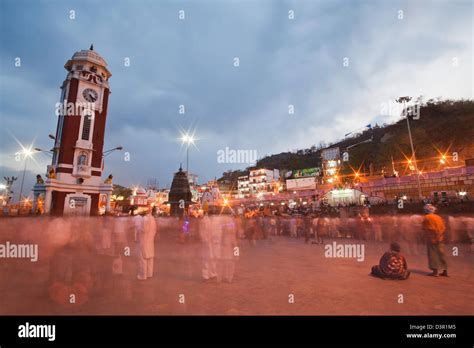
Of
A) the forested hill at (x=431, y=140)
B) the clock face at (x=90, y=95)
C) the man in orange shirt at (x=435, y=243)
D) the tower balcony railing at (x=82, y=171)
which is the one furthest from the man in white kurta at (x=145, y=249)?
the forested hill at (x=431, y=140)

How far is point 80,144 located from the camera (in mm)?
26172

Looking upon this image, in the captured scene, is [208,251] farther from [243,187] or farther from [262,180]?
[243,187]

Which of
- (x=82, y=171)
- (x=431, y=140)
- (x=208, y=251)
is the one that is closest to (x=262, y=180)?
(x=431, y=140)

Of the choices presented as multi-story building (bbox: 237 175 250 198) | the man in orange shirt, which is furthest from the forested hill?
the man in orange shirt

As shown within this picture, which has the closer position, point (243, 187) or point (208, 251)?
point (208, 251)

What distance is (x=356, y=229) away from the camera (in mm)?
16438

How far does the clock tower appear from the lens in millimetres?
24812

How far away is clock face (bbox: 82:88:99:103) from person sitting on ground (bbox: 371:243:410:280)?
3229 cm

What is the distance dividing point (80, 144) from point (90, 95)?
20.5 ft

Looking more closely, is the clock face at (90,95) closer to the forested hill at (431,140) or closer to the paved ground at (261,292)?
the paved ground at (261,292)

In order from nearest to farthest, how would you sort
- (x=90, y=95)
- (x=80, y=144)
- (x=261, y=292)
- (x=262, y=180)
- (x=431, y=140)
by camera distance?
(x=261, y=292) < (x=80, y=144) < (x=90, y=95) < (x=431, y=140) < (x=262, y=180)
